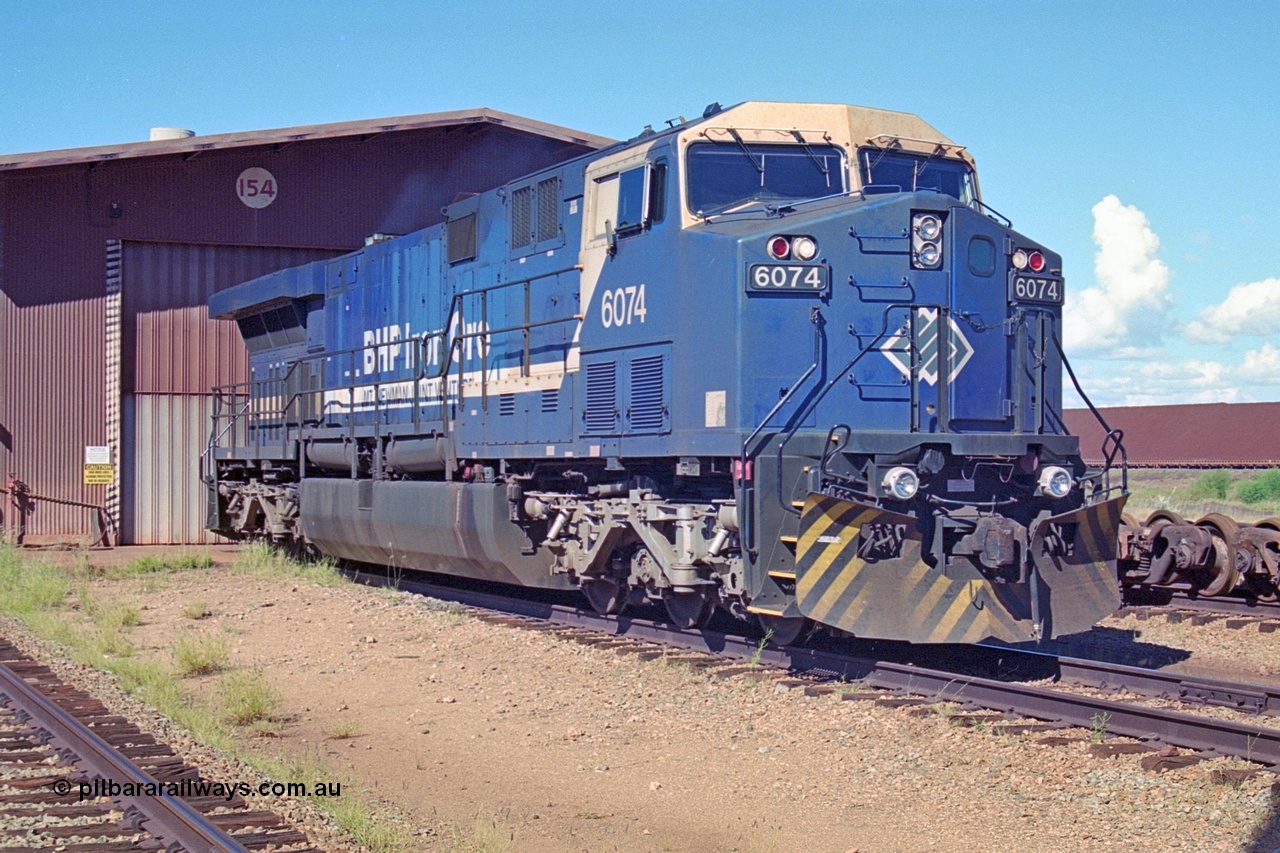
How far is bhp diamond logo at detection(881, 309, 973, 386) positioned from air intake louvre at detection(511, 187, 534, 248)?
4.06 m

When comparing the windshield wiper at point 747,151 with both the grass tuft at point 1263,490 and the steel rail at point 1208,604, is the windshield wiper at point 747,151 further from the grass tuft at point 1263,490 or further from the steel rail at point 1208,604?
the grass tuft at point 1263,490

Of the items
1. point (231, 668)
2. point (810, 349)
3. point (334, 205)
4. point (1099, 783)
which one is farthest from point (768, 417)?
point (334, 205)

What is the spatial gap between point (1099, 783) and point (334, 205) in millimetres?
19276

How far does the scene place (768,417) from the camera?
8500mm

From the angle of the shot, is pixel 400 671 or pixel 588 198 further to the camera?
pixel 588 198

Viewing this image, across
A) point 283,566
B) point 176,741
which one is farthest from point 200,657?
point 283,566

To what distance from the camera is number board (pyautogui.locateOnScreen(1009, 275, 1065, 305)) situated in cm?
943

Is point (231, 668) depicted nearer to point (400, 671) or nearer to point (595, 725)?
point (400, 671)

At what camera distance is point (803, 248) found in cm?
890

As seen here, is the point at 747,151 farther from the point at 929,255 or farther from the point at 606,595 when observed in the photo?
the point at 606,595

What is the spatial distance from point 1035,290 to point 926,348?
1.10 meters

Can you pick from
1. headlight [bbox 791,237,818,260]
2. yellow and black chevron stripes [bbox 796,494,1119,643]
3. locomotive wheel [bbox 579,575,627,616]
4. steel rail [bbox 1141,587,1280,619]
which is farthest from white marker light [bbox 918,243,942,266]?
steel rail [bbox 1141,587,1280,619]

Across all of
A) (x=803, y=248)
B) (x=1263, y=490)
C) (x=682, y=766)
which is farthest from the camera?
(x=1263, y=490)

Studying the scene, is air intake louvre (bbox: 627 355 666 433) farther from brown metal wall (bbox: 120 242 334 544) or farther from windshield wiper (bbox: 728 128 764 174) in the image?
brown metal wall (bbox: 120 242 334 544)
